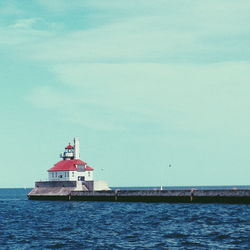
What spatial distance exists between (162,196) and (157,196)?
149 centimetres

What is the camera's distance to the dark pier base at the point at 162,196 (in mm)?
80812

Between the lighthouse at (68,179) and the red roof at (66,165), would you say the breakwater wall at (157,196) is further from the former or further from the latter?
the red roof at (66,165)

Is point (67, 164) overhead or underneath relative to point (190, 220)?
overhead

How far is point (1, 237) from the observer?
46.0m

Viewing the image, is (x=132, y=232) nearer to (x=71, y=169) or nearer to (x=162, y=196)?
(x=162, y=196)

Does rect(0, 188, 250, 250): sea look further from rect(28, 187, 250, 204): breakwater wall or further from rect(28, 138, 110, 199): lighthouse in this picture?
rect(28, 138, 110, 199): lighthouse

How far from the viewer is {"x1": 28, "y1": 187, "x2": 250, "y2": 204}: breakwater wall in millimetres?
80938

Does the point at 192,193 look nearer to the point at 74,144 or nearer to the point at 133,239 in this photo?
the point at 74,144

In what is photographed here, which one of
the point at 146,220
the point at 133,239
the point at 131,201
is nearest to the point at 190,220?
the point at 146,220

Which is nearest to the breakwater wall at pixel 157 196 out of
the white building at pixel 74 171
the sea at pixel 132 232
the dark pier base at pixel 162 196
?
the dark pier base at pixel 162 196

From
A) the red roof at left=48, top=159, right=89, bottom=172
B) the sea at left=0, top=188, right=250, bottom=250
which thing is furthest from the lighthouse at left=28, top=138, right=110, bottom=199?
the sea at left=0, top=188, right=250, bottom=250

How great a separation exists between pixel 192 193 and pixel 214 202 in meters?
4.43

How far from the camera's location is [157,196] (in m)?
92.6

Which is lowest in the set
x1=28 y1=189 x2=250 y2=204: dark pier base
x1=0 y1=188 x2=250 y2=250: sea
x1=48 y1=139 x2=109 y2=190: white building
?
x1=0 y1=188 x2=250 y2=250: sea
